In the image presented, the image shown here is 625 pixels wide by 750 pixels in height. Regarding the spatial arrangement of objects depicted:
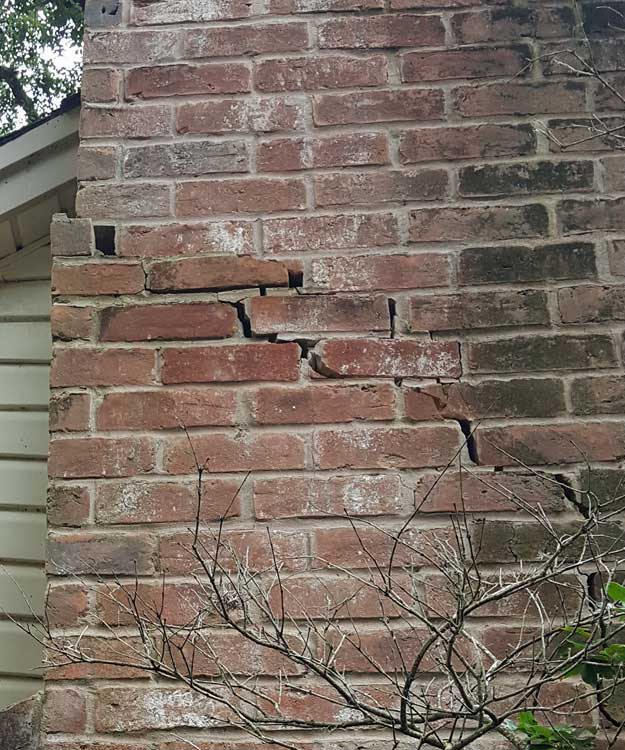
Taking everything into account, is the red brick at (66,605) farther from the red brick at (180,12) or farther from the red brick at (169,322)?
the red brick at (180,12)

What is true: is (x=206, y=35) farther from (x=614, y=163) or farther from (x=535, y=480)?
(x=535, y=480)

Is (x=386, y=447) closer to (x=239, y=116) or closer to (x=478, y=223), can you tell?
(x=478, y=223)

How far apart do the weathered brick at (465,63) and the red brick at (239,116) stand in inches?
11.6

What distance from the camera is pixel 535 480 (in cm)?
171

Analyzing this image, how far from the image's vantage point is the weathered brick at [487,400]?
176 cm

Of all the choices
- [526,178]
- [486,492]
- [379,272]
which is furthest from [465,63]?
[486,492]

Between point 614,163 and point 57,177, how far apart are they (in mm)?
1560

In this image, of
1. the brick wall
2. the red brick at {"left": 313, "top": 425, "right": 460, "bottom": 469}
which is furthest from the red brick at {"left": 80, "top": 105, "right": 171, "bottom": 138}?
the red brick at {"left": 313, "top": 425, "right": 460, "bottom": 469}

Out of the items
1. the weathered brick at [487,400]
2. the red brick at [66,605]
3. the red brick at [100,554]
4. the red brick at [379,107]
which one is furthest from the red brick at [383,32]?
the red brick at [66,605]

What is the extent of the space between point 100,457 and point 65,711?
0.50m

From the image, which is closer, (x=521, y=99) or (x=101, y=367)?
(x=101, y=367)

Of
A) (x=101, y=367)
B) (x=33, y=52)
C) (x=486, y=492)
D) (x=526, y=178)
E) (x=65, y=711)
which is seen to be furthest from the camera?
(x=33, y=52)

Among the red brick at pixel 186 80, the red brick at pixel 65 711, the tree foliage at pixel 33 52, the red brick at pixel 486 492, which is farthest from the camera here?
the tree foliage at pixel 33 52

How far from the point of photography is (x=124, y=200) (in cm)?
194
